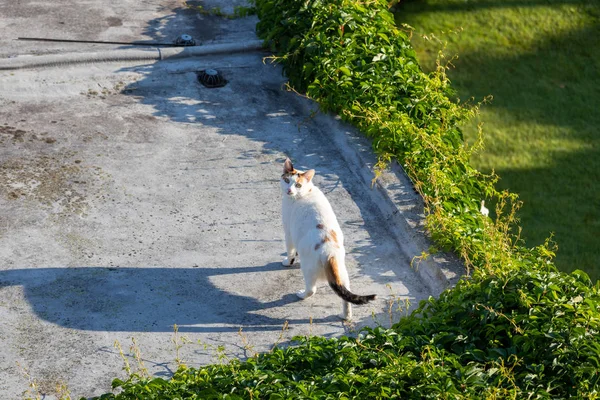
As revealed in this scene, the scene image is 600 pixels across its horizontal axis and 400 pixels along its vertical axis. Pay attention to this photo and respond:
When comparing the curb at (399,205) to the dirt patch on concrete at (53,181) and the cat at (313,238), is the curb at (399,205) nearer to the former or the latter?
the cat at (313,238)

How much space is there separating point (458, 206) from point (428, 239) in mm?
471

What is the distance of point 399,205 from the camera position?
7.92 metres

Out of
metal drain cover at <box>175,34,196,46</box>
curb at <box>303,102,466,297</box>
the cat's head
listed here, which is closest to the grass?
curb at <box>303,102,466,297</box>

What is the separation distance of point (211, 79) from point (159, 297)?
3.66 m

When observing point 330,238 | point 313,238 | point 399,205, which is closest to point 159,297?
point 313,238

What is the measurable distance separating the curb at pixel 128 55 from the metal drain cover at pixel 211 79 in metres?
0.50

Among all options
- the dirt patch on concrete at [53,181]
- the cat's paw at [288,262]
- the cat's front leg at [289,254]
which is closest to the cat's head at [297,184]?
the cat's front leg at [289,254]

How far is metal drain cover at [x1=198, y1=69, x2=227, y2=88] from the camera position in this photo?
988 cm

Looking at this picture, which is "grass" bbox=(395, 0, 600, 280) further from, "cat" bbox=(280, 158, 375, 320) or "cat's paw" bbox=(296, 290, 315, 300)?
"cat's paw" bbox=(296, 290, 315, 300)

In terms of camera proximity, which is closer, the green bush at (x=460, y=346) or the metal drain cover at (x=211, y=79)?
the green bush at (x=460, y=346)

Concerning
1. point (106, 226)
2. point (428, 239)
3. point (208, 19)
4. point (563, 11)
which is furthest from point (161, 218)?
point (563, 11)

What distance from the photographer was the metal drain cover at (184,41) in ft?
A: 34.2

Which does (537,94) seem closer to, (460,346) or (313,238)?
(313,238)

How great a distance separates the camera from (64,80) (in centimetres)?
963
